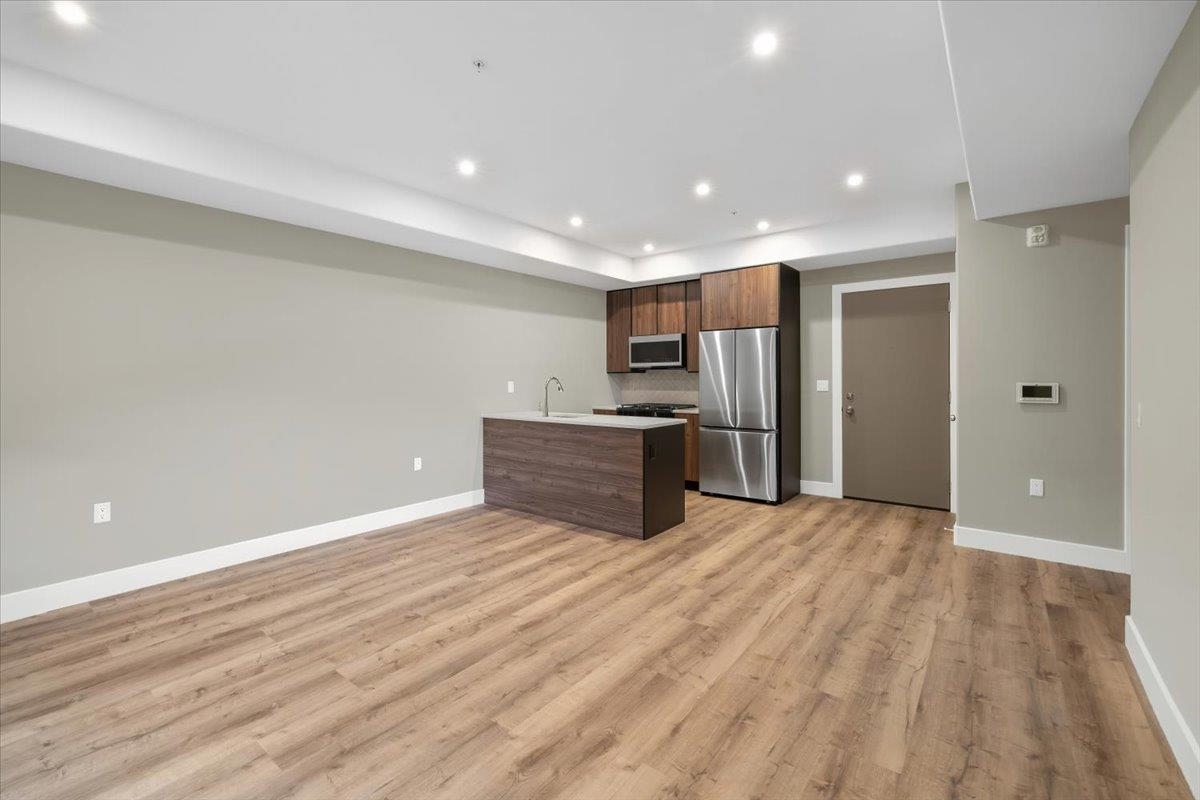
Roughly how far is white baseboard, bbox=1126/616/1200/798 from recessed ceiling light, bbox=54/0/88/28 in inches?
185

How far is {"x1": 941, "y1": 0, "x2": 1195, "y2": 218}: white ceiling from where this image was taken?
168 cm

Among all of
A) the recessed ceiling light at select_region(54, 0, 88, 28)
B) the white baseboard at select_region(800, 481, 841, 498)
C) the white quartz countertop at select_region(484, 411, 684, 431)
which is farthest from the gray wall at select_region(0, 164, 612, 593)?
the white baseboard at select_region(800, 481, 841, 498)

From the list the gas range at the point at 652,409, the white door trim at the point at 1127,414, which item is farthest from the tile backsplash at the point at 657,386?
the white door trim at the point at 1127,414

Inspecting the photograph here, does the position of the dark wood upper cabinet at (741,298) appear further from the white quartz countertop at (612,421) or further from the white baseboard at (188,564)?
the white baseboard at (188,564)

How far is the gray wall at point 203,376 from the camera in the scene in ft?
9.60

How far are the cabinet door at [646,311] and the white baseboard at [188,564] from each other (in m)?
3.22

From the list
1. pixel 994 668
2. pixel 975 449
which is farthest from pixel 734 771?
pixel 975 449

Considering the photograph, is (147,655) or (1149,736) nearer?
(1149,736)

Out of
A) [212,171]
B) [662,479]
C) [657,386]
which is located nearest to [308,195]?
[212,171]

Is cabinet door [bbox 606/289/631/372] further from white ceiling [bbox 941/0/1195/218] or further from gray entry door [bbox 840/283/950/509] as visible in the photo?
white ceiling [bbox 941/0/1195/218]

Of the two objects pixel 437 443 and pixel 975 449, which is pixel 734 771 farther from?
pixel 437 443

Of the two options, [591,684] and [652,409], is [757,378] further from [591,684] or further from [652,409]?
[591,684]

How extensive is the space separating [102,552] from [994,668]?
4764 mm

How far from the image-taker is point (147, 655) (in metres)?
2.47
